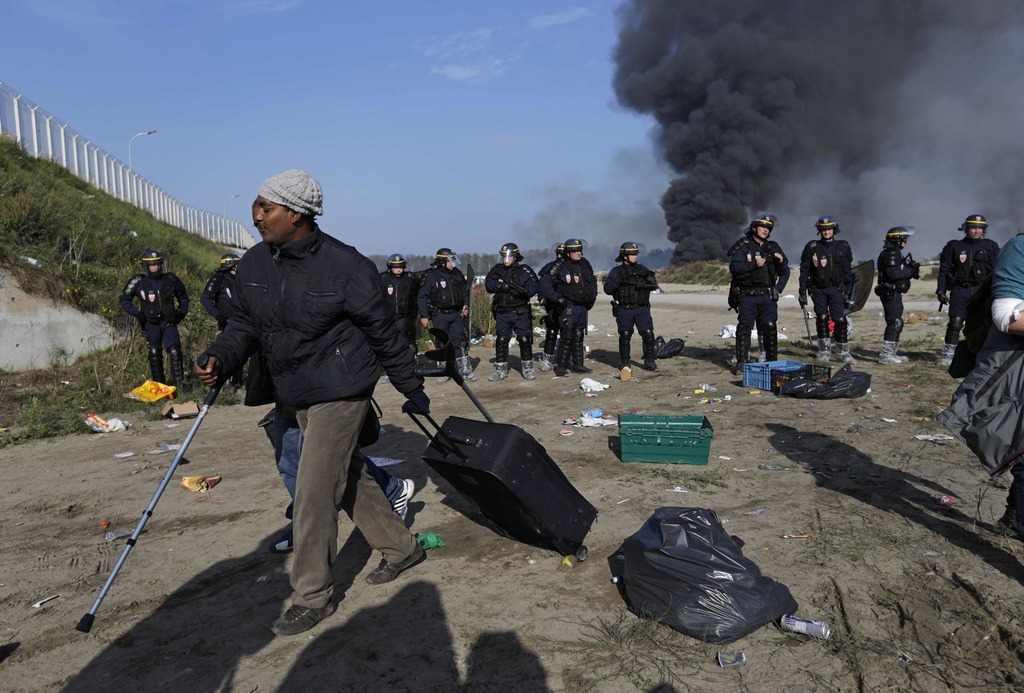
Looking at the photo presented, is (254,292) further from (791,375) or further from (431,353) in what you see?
(791,375)

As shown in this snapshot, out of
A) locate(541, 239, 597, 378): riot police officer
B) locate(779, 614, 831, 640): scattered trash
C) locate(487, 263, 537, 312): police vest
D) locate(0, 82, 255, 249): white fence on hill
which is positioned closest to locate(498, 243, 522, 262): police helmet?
locate(487, 263, 537, 312): police vest

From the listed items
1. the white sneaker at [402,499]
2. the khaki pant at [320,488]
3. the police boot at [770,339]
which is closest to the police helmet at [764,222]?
the police boot at [770,339]

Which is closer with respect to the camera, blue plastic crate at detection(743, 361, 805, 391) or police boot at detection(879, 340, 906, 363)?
blue plastic crate at detection(743, 361, 805, 391)

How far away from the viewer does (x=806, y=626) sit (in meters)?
3.12

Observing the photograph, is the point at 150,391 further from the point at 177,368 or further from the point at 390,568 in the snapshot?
the point at 390,568

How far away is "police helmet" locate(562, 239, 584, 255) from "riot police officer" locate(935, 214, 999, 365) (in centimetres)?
478

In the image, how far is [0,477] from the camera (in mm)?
6660

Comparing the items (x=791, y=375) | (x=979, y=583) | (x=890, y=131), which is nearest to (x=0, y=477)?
(x=979, y=583)

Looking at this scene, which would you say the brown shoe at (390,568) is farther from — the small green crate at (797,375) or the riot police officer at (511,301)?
the riot police officer at (511,301)

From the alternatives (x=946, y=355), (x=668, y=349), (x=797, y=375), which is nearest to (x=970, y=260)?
(x=946, y=355)

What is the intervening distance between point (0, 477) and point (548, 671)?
5.97m

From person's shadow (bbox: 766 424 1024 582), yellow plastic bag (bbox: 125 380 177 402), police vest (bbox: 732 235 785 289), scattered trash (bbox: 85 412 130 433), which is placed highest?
police vest (bbox: 732 235 785 289)

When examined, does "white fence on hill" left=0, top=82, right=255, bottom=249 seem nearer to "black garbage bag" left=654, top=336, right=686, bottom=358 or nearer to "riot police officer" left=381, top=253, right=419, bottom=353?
"riot police officer" left=381, top=253, right=419, bottom=353

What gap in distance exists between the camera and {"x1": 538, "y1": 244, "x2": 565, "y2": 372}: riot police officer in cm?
1147
